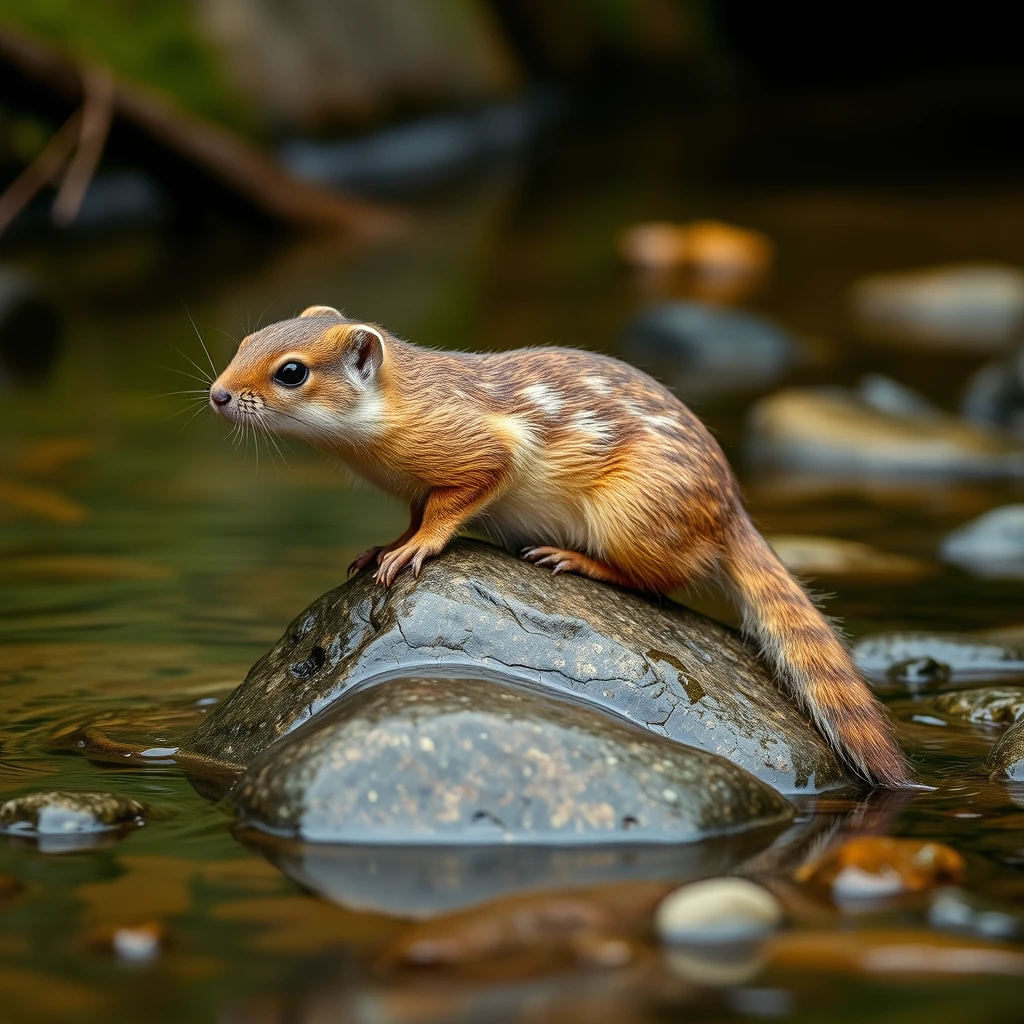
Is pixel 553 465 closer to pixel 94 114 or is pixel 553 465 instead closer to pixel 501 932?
pixel 501 932

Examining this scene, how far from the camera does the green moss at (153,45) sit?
61.5ft

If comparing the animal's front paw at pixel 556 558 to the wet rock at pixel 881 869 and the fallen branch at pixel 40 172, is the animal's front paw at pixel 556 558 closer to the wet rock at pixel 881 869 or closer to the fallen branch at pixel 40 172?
the wet rock at pixel 881 869

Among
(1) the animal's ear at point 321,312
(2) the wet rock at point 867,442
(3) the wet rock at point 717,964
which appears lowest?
(3) the wet rock at point 717,964

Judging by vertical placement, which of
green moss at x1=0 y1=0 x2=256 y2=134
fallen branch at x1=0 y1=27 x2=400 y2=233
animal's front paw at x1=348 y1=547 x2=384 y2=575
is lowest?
animal's front paw at x1=348 y1=547 x2=384 y2=575

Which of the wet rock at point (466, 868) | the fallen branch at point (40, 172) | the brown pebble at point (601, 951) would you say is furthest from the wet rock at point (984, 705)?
the fallen branch at point (40, 172)

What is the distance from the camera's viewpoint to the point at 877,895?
393 cm

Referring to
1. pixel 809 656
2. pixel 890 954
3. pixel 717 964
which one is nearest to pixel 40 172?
pixel 809 656

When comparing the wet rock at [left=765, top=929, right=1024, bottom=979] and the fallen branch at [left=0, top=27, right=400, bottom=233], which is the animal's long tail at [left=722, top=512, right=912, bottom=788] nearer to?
the wet rock at [left=765, top=929, right=1024, bottom=979]

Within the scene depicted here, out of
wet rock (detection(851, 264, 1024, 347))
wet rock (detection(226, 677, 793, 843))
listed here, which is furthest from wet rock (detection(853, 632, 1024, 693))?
wet rock (detection(851, 264, 1024, 347))

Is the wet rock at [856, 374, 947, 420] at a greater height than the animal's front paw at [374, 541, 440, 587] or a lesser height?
greater

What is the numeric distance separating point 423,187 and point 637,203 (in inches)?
105

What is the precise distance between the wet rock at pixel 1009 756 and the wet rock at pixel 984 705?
0.42m

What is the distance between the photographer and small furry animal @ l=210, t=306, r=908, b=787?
5078 millimetres

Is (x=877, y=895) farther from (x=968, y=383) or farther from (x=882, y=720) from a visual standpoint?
(x=968, y=383)
